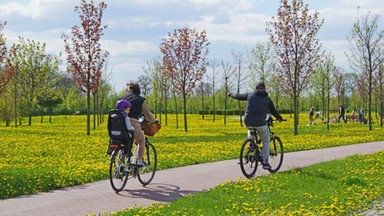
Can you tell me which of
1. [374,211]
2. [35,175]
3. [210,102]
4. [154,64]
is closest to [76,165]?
[35,175]

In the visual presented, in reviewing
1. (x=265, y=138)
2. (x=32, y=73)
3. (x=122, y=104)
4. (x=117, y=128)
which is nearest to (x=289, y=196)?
(x=265, y=138)

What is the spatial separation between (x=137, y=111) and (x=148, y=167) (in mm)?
1426

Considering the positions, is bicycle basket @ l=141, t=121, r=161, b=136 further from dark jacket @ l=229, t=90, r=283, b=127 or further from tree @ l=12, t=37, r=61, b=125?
tree @ l=12, t=37, r=61, b=125

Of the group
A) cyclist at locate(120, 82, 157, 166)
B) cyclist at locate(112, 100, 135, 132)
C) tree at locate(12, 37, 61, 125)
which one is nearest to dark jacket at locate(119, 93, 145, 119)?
cyclist at locate(120, 82, 157, 166)

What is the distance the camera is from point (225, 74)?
48031 mm

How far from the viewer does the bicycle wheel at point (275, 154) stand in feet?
35.3

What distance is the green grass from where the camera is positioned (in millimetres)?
6676

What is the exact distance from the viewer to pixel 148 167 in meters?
9.63

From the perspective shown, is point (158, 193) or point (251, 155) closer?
point (158, 193)

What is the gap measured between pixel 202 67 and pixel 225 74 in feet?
50.9

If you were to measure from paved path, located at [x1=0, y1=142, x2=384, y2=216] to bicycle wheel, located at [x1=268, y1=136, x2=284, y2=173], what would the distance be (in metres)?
0.32

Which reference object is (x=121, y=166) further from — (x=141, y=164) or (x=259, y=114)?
(x=259, y=114)

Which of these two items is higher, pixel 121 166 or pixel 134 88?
pixel 134 88

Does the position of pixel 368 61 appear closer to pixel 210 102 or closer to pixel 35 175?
pixel 35 175
